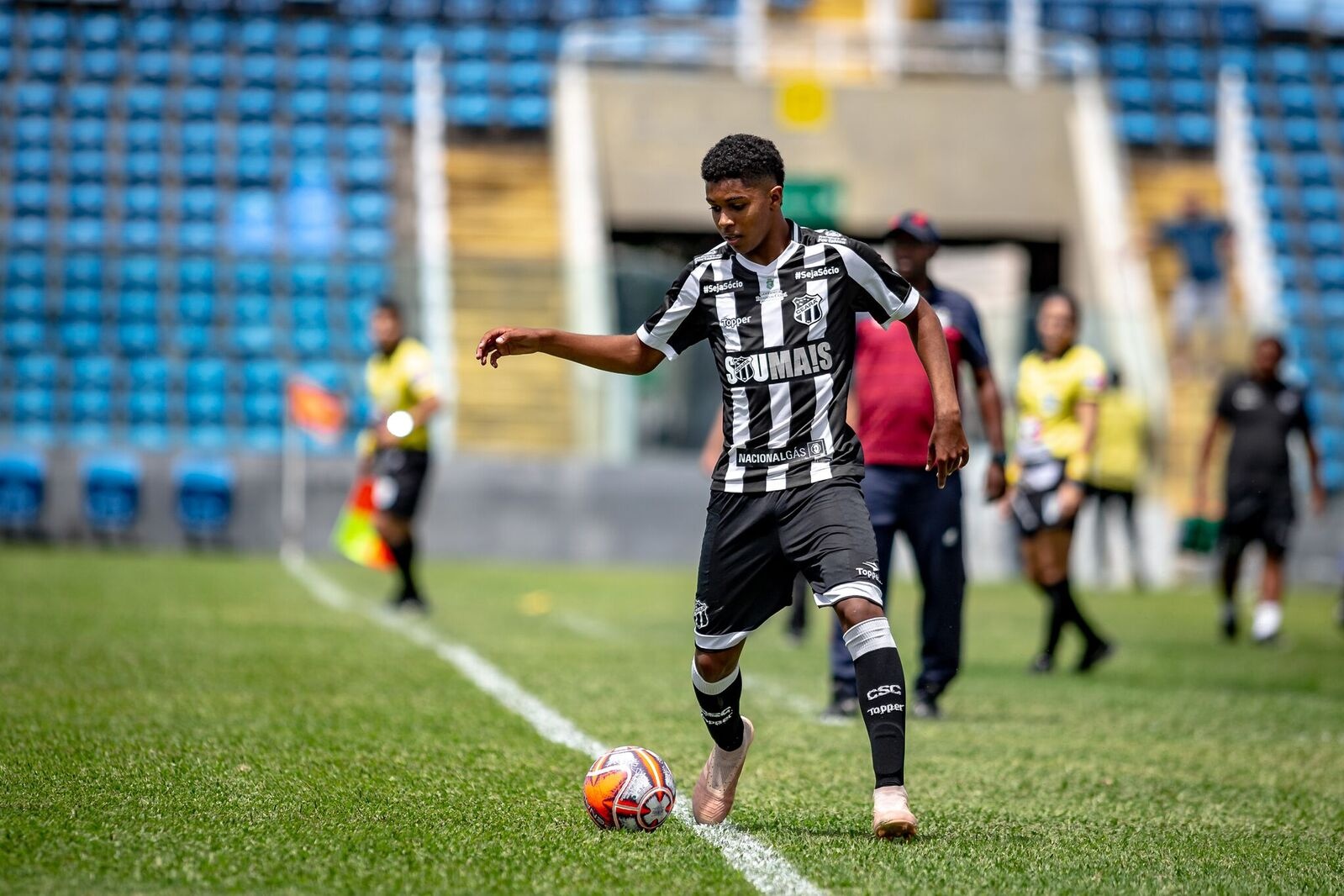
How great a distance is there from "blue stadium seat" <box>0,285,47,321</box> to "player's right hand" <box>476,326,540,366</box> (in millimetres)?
17966

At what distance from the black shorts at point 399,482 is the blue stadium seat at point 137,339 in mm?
9954

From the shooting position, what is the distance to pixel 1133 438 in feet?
60.2

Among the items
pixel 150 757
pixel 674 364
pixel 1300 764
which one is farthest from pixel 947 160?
pixel 150 757

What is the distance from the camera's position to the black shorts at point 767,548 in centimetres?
529

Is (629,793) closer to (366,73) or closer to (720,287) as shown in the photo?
(720,287)

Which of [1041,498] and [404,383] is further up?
[404,383]

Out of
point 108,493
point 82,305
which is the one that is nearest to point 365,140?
point 82,305

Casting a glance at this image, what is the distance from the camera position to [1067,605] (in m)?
10.5

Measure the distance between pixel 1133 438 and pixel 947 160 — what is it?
21.6ft

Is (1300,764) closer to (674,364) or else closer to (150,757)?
(150,757)

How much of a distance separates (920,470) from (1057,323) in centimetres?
236

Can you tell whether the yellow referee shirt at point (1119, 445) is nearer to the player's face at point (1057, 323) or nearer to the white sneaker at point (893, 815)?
the player's face at point (1057, 323)

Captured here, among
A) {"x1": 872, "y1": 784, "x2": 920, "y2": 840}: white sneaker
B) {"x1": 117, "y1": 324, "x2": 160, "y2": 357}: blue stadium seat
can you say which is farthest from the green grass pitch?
{"x1": 117, "y1": 324, "x2": 160, "y2": 357}: blue stadium seat

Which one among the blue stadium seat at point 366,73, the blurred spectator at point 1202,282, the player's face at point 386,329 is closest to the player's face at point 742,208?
the player's face at point 386,329
